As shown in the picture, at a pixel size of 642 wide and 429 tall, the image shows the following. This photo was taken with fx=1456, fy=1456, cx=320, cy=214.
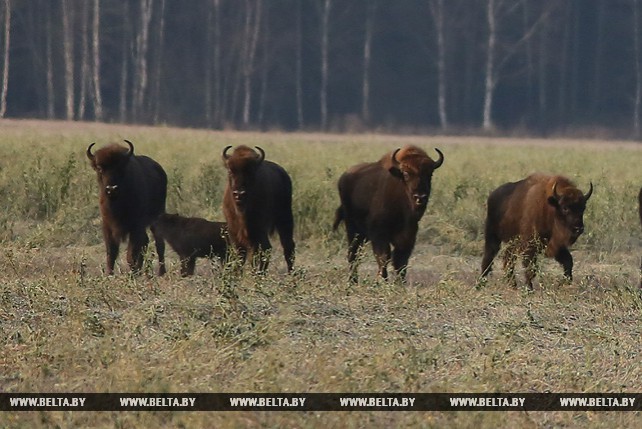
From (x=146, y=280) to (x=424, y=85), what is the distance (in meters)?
41.4

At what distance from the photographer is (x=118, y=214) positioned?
45.2ft

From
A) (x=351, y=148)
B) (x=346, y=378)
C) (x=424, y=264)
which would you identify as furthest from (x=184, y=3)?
(x=346, y=378)

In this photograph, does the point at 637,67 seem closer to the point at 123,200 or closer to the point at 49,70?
the point at 49,70

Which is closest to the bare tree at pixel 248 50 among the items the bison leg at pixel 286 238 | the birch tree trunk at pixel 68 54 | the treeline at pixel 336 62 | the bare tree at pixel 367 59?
the treeline at pixel 336 62

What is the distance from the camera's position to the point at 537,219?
13.3 m

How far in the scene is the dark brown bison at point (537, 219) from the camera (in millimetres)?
12906

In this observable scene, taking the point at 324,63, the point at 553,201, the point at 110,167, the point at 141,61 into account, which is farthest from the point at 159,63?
the point at 553,201

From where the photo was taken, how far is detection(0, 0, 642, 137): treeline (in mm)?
47156

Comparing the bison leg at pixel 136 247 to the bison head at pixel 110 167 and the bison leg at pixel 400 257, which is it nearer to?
the bison head at pixel 110 167

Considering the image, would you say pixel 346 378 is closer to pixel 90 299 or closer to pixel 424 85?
pixel 90 299

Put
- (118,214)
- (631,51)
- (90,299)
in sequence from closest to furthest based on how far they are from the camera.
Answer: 1. (90,299)
2. (118,214)
3. (631,51)

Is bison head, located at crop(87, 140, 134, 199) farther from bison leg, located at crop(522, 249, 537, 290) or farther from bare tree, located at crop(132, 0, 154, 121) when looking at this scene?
bare tree, located at crop(132, 0, 154, 121)

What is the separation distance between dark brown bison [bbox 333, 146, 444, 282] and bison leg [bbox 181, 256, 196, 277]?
1530 millimetres

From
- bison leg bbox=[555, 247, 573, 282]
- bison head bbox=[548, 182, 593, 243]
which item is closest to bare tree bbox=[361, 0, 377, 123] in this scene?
bison leg bbox=[555, 247, 573, 282]
